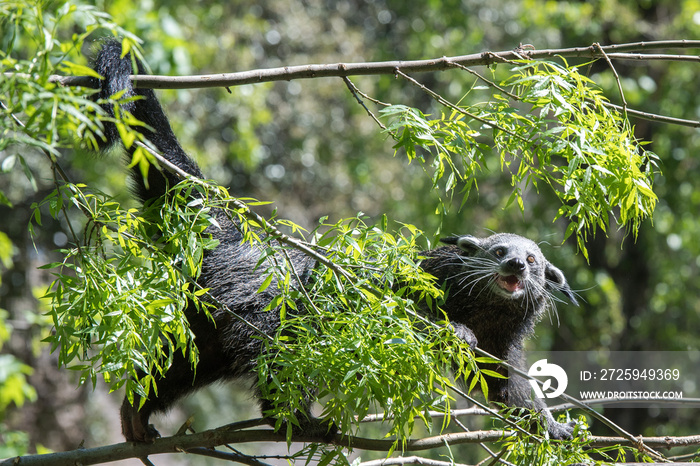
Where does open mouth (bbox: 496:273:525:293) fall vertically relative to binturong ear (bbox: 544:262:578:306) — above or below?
above

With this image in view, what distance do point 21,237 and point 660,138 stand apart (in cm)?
618

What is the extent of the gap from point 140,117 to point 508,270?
1.69 metres

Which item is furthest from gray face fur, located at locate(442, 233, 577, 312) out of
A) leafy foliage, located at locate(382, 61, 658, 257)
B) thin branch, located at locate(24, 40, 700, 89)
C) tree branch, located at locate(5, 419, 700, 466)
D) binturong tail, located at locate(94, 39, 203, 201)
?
binturong tail, located at locate(94, 39, 203, 201)

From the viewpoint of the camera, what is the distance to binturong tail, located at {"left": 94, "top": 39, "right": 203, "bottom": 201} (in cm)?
231

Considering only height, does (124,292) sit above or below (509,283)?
above

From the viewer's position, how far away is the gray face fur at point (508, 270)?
3.09 metres

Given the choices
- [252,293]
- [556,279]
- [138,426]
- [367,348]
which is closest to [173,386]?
[138,426]

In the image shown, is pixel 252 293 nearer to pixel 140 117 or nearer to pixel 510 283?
pixel 140 117

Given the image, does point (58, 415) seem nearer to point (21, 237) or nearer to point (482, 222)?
point (21, 237)

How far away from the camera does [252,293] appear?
2.87m

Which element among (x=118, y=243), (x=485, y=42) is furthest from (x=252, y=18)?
(x=118, y=243)

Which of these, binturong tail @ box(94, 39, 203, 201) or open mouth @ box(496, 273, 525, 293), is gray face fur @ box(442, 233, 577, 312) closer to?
open mouth @ box(496, 273, 525, 293)

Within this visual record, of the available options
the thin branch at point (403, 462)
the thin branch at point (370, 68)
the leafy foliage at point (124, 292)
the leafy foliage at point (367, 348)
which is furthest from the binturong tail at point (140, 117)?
the thin branch at point (403, 462)

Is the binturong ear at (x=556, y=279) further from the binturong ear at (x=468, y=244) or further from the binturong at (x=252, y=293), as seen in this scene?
the binturong ear at (x=468, y=244)
